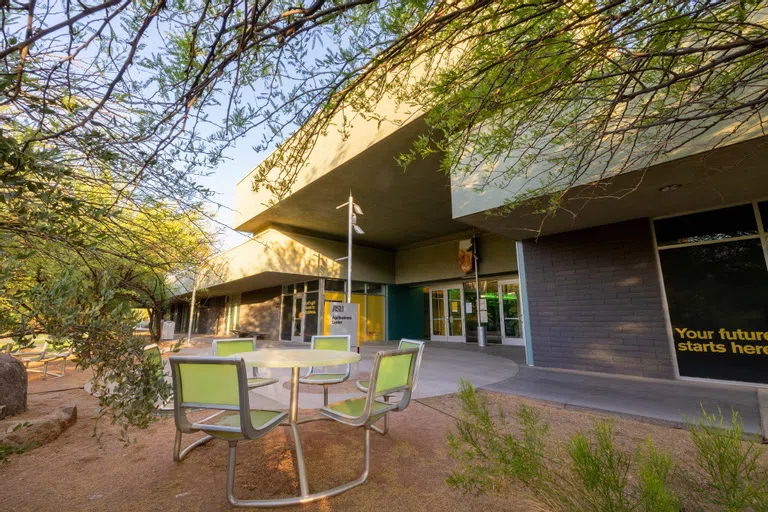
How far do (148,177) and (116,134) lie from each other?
0.90 feet

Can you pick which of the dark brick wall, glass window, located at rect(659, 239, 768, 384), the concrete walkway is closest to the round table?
the concrete walkway

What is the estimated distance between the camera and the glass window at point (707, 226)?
4992mm

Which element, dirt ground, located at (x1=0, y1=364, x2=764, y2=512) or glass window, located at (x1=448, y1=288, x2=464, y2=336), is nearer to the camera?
dirt ground, located at (x1=0, y1=364, x2=764, y2=512)

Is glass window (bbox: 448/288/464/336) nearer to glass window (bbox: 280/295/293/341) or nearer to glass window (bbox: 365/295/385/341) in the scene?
glass window (bbox: 365/295/385/341)

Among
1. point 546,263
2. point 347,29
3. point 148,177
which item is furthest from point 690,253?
point 148,177

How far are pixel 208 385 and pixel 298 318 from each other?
41.3 feet

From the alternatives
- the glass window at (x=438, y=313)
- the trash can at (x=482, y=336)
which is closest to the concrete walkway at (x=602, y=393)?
the trash can at (x=482, y=336)

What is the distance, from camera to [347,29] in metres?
2.07

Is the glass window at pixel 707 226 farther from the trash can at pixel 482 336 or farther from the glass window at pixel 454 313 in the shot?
the glass window at pixel 454 313

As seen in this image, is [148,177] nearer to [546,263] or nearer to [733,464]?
[733,464]

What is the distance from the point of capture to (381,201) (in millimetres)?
10211

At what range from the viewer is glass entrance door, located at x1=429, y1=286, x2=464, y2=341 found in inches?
537

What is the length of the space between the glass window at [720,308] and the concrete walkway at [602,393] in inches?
14.3

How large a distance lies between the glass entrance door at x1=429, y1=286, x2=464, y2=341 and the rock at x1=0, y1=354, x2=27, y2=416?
470 inches
